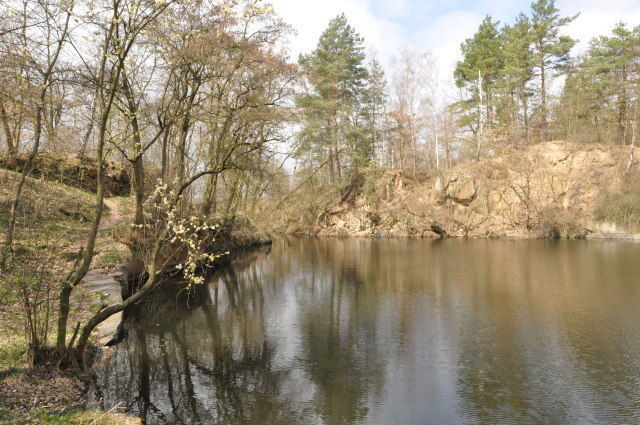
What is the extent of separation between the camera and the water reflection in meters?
6.68

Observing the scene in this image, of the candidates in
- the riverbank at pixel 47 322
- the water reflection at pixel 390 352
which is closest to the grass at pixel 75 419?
the riverbank at pixel 47 322

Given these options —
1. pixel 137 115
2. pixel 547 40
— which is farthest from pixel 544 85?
pixel 137 115

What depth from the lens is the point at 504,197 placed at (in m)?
36.0

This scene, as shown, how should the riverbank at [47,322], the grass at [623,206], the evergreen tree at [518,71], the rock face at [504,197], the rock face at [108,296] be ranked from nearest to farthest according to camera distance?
1. the riverbank at [47,322]
2. the rock face at [108,296]
3. the grass at [623,206]
4. the rock face at [504,197]
5. the evergreen tree at [518,71]

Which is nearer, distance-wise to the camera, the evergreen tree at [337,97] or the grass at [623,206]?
Result: the grass at [623,206]

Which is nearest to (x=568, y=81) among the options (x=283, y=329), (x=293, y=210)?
(x=293, y=210)

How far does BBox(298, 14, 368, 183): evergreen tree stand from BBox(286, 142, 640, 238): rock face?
507 cm

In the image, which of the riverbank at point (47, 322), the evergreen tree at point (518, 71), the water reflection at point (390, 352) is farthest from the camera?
the evergreen tree at point (518, 71)

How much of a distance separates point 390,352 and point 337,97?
109 ft

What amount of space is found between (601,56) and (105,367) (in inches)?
1642

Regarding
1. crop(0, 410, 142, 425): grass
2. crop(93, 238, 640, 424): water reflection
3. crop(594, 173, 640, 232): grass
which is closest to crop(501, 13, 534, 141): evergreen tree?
crop(594, 173, 640, 232): grass

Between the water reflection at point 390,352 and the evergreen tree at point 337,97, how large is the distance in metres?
22.1

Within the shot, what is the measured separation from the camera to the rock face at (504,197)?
33.3 metres

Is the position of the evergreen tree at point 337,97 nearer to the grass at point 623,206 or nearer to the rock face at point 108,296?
the grass at point 623,206
